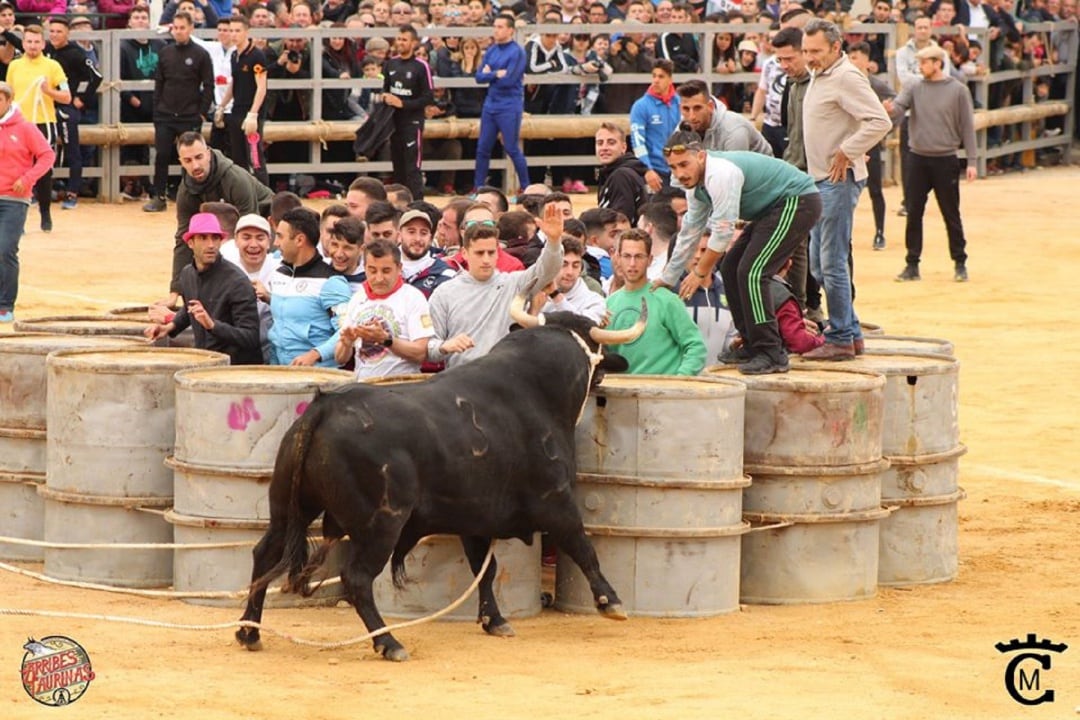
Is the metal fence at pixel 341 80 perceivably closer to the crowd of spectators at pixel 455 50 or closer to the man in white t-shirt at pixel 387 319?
the crowd of spectators at pixel 455 50

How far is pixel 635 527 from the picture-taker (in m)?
10.2

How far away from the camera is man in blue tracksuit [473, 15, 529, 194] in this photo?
26.9m

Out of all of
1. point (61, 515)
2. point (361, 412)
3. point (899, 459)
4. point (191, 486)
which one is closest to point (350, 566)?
point (361, 412)

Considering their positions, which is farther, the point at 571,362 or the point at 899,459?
the point at 899,459

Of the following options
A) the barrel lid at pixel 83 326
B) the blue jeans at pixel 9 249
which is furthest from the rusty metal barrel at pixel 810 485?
the blue jeans at pixel 9 249

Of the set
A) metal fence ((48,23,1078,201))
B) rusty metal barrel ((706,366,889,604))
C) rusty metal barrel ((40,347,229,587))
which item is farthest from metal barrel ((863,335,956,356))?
metal fence ((48,23,1078,201))

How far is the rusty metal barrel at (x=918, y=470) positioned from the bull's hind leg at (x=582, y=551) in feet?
6.09

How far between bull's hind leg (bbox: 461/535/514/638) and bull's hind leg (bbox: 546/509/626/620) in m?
0.34

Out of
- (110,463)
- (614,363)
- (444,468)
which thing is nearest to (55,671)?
(444,468)

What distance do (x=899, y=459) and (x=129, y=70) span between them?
18.2 m

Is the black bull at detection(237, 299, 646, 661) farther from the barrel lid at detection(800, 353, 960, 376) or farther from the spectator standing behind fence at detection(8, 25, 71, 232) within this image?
the spectator standing behind fence at detection(8, 25, 71, 232)

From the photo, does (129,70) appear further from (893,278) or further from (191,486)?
(191,486)

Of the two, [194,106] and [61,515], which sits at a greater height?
[194,106]

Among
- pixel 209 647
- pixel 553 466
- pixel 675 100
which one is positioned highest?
pixel 675 100
